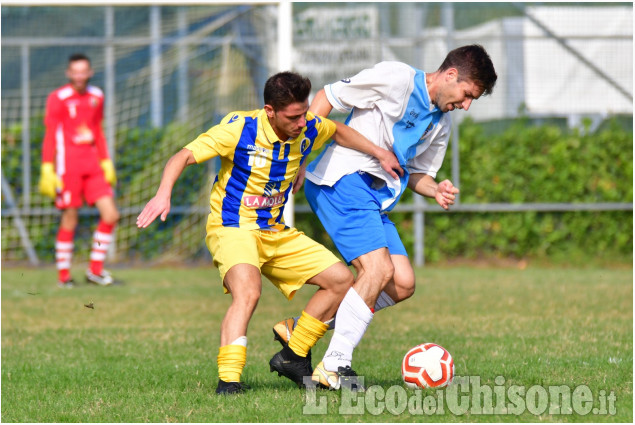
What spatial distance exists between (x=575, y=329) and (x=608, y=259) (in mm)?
5628

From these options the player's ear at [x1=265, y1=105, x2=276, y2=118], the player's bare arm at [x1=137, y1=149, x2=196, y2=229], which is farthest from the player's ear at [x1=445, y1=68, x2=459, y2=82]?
the player's bare arm at [x1=137, y1=149, x2=196, y2=229]

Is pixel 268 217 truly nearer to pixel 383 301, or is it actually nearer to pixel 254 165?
pixel 254 165

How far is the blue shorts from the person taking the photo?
5.34m

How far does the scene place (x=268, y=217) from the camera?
17.3 ft

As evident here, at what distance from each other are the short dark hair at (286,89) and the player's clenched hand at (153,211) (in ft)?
2.55

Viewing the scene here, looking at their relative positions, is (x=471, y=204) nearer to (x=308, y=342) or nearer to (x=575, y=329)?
(x=575, y=329)

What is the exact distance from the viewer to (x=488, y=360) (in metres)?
5.92

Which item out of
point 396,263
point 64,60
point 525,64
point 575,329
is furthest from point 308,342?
point 64,60

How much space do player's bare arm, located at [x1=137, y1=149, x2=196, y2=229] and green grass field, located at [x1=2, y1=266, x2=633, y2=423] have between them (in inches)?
37.1

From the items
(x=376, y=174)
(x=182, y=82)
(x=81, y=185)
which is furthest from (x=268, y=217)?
(x=182, y=82)

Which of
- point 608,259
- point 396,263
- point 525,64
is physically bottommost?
point 608,259

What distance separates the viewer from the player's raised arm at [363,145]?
544 cm

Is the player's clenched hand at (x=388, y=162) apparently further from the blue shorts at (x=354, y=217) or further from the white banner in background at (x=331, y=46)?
the white banner in background at (x=331, y=46)

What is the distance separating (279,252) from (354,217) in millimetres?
502
